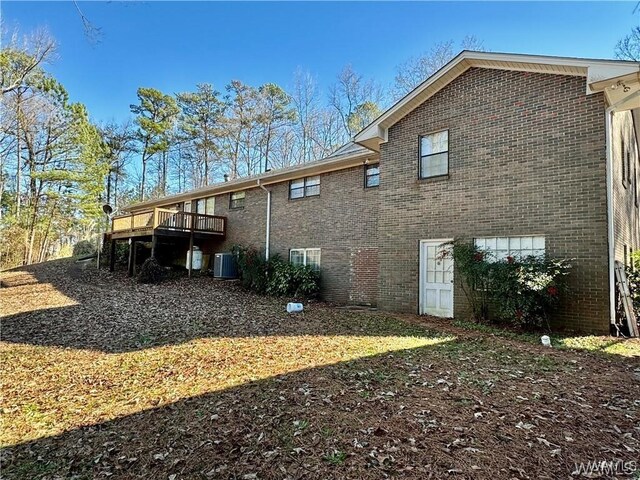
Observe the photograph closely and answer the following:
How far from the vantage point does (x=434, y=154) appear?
1005cm

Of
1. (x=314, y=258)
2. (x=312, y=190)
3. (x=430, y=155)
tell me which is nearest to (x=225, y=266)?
(x=314, y=258)

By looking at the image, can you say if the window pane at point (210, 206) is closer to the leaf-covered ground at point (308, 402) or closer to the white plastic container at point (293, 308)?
the white plastic container at point (293, 308)

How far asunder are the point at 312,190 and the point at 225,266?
16.4 ft

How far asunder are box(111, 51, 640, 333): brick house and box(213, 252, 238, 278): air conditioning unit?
358cm

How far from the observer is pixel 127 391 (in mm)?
4832

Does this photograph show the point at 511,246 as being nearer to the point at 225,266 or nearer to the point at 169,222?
the point at 225,266

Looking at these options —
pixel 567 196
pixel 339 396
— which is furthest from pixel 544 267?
pixel 339 396

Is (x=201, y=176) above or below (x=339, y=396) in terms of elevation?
above

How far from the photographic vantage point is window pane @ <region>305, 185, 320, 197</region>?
45.5ft

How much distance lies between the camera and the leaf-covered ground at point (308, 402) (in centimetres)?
310

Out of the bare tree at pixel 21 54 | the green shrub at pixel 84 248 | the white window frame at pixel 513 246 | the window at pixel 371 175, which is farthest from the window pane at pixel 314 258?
the green shrub at pixel 84 248

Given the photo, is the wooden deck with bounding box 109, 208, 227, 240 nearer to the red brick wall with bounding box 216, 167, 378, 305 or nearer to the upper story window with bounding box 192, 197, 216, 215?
the upper story window with bounding box 192, 197, 216, 215

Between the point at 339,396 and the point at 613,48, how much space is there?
21.4m

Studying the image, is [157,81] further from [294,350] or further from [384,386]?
[384,386]
